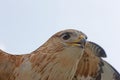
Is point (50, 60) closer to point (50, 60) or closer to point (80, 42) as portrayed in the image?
point (50, 60)

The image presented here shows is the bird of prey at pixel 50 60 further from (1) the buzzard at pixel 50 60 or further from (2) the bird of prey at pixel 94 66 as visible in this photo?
(2) the bird of prey at pixel 94 66

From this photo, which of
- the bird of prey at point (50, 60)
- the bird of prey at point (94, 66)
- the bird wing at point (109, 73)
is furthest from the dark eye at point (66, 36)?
the bird wing at point (109, 73)

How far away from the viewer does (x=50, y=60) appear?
112 inches

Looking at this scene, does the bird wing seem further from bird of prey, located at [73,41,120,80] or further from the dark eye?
the dark eye

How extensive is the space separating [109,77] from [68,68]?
0.95 m

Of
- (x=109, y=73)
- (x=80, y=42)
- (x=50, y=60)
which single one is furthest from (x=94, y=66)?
(x=50, y=60)

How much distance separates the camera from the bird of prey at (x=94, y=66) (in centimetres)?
365

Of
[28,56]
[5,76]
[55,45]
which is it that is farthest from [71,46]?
[5,76]

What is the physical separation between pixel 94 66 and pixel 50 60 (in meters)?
0.96

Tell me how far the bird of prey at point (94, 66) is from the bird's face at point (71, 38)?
1.79ft

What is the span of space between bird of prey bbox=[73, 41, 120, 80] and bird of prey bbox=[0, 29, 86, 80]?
0.57 m

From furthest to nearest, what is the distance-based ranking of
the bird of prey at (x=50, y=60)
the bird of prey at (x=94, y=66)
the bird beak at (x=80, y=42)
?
the bird of prey at (x=94, y=66), the bird beak at (x=80, y=42), the bird of prey at (x=50, y=60)

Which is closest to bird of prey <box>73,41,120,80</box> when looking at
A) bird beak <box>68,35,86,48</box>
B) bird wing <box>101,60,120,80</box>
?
bird wing <box>101,60,120,80</box>

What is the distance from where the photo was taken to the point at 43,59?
2.87m
